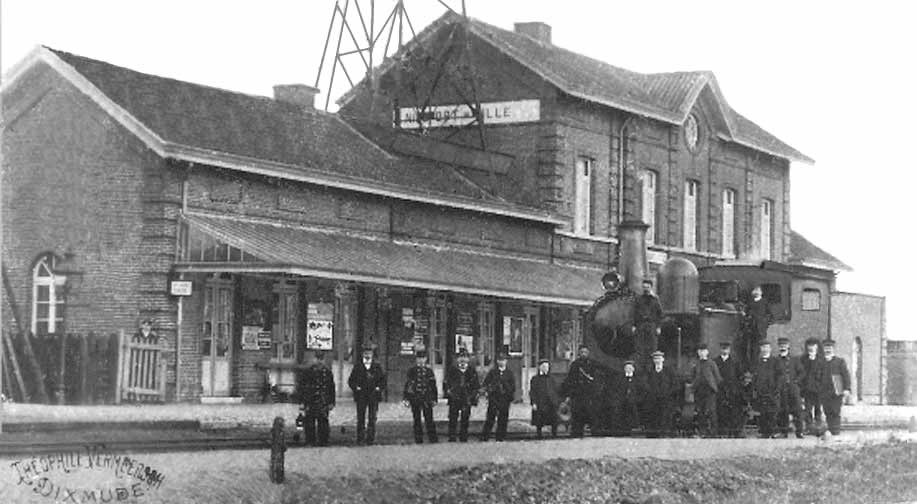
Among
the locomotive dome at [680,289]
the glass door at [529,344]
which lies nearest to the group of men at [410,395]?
the locomotive dome at [680,289]

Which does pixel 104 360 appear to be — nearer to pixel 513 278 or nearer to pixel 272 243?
pixel 272 243

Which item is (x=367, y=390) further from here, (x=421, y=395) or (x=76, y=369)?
(x=76, y=369)

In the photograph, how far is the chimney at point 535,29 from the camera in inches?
1603

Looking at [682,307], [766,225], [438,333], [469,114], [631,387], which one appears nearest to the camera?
[631,387]

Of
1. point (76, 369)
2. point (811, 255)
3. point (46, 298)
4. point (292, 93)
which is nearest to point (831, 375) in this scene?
point (76, 369)

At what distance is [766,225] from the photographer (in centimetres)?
4547

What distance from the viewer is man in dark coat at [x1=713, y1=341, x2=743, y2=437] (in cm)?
2278

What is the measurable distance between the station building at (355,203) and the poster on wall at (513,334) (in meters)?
0.06

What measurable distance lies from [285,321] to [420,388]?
24.5 ft

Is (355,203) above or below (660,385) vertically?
above

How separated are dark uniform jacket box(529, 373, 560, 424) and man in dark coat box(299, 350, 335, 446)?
433cm

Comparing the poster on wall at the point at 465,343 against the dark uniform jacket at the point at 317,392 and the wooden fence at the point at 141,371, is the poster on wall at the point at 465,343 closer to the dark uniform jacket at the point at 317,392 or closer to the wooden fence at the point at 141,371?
the wooden fence at the point at 141,371

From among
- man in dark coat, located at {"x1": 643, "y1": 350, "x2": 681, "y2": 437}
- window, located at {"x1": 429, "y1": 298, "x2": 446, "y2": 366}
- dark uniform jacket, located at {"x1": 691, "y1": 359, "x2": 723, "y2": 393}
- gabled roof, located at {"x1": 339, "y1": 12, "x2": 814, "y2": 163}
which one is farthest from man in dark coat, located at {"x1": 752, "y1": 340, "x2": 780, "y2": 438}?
gabled roof, located at {"x1": 339, "y1": 12, "x2": 814, "y2": 163}

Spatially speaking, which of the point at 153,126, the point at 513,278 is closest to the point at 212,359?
the point at 153,126
